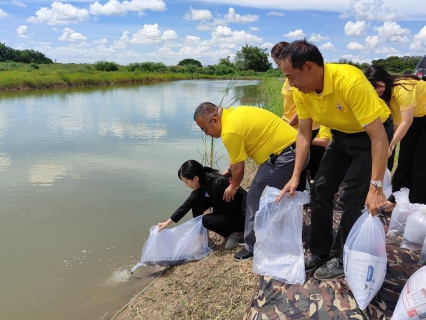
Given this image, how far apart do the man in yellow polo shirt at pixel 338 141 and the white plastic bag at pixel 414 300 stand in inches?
13.3

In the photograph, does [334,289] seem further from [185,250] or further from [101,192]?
[101,192]

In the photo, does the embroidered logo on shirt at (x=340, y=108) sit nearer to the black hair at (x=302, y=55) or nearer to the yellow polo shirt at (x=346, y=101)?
the yellow polo shirt at (x=346, y=101)

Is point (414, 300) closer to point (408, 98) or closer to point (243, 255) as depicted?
point (243, 255)

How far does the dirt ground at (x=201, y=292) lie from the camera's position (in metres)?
2.06

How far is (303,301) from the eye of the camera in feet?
5.99

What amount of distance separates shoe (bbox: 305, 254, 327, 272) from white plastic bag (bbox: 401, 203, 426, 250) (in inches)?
26.6

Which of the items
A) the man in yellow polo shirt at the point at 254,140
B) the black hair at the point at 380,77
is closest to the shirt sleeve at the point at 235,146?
the man in yellow polo shirt at the point at 254,140

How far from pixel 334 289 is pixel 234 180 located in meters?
0.96

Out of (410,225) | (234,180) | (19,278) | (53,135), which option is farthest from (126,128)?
(410,225)

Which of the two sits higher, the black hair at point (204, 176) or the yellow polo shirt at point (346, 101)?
the yellow polo shirt at point (346, 101)

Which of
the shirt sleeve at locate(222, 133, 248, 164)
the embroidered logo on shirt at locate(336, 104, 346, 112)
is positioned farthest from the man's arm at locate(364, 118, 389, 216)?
the shirt sleeve at locate(222, 133, 248, 164)

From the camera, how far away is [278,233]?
86.6 inches

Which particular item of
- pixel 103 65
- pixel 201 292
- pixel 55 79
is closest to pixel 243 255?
pixel 201 292

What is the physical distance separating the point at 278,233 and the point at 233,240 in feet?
2.36
